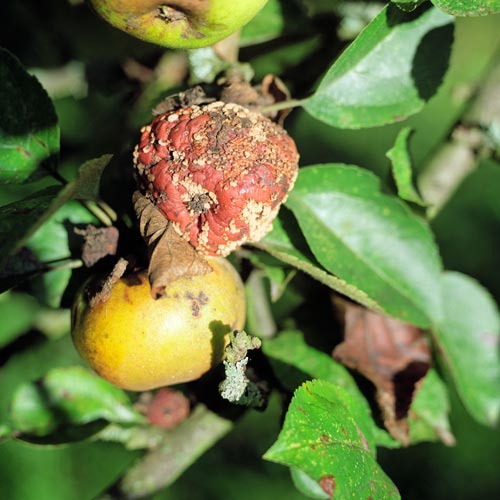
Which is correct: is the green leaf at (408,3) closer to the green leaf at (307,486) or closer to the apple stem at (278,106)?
the apple stem at (278,106)

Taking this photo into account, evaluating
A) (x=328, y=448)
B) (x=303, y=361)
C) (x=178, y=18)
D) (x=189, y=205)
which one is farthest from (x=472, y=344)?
(x=178, y=18)

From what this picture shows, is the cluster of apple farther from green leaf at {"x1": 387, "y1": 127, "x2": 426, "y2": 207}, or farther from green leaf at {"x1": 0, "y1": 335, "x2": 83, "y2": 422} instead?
green leaf at {"x1": 0, "y1": 335, "x2": 83, "y2": 422}

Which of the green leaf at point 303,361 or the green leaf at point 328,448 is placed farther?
the green leaf at point 303,361

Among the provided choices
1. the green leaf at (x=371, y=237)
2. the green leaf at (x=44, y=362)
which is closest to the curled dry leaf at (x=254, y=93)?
the green leaf at (x=371, y=237)

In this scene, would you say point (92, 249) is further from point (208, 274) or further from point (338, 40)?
point (338, 40)

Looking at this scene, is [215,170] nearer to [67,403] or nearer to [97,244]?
[97,244]
